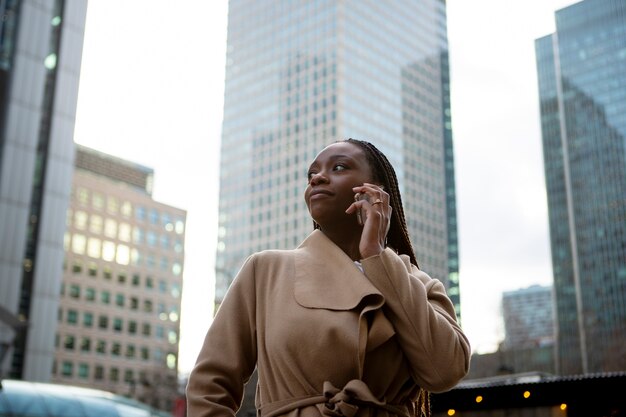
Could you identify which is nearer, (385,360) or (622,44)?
(385,360)

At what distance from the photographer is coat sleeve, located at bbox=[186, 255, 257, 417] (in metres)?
2.30

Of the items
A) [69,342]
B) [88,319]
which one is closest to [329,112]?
[88,319]

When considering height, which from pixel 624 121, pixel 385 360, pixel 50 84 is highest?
pixel 624 121

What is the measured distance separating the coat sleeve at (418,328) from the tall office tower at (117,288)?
90708 mm

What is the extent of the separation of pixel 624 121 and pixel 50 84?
→ 85428 millimetres

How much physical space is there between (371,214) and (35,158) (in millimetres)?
48402

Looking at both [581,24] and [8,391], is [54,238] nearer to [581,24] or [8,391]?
[8,391]

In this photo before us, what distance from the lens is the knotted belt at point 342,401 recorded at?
7.13 ft

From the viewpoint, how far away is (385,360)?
2365 mm

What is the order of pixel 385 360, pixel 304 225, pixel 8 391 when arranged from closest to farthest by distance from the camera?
1. pixel 385 360
2. pixel 8 391
3. pixel 304 225

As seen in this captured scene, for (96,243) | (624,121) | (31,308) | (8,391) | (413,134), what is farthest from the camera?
(413,134)

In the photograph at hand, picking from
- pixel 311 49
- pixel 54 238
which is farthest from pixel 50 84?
pixel 311 49

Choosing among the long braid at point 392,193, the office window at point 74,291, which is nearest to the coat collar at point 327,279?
the long braid at point 392,193

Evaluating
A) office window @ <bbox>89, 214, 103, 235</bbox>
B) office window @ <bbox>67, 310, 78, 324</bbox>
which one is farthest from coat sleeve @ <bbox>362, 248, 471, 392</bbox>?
office window @ <bbox>89, 214, 103, 235</bbox>
